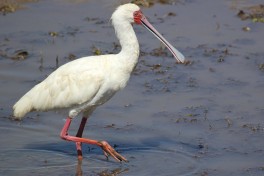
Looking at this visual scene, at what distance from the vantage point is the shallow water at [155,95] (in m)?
9.83

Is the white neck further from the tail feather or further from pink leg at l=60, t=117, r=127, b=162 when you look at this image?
the tail feather

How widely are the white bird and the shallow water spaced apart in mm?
320

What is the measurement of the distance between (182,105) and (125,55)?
7.01ft

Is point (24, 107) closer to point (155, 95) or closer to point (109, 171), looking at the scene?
point (109, 171)

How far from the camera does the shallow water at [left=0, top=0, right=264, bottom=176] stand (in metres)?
9.83

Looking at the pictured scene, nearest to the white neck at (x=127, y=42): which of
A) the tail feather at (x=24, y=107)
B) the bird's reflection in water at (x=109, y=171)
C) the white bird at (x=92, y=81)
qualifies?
the white bird at (x=92, y=81)

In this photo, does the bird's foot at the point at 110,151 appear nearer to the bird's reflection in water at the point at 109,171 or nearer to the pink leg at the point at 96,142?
the pink leg at the point at 96,142

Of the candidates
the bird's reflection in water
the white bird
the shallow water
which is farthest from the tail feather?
the bird's reflection in water

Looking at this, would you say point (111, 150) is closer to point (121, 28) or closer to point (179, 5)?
point (121, 28)

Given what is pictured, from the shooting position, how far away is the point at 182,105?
11.5 m

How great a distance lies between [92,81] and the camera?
956cm

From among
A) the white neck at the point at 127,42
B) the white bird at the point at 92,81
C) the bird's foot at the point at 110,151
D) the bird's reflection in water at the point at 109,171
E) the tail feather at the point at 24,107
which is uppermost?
the white neck at the point at 127,42

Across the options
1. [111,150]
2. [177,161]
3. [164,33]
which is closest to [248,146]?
[177,161]

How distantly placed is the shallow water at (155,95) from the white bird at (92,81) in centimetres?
32
